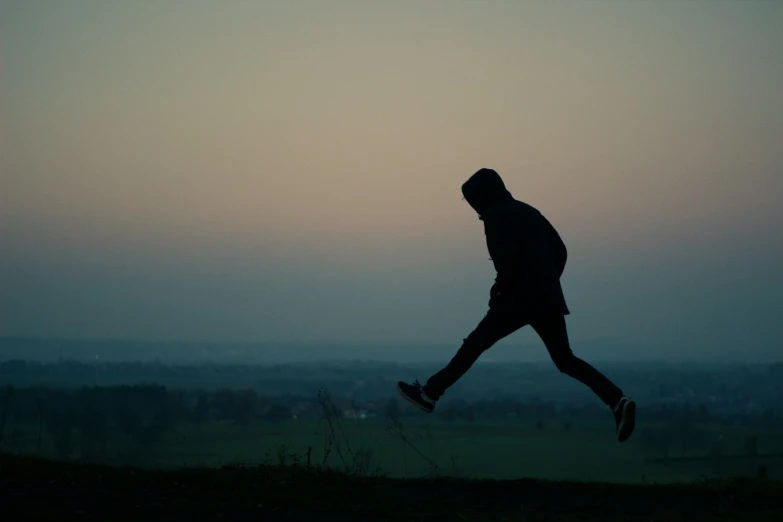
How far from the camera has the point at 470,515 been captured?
570 cm

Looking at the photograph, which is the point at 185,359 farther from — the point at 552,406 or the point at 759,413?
the point at 759,413

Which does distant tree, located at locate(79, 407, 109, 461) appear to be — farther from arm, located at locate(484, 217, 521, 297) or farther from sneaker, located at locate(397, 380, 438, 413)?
arm, located at locate(484, 217, 521, 297)

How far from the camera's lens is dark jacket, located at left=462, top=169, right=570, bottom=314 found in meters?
6.53

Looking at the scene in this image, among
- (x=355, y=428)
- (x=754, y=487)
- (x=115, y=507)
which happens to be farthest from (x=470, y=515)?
(x=355, y=428)

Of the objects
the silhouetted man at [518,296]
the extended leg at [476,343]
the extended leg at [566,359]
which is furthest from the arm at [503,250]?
the extended leg at [566,359]

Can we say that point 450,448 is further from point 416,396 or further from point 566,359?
point 566,359

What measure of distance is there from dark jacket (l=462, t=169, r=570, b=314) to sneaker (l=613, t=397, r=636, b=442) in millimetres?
850

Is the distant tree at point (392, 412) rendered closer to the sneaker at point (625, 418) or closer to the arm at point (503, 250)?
the arm at point (503, 250)

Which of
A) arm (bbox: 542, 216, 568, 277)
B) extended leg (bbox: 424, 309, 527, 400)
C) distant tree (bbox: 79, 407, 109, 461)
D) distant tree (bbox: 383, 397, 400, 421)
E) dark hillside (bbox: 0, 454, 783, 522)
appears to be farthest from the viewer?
distant tree (bbox: 79, 407, 109, 461)

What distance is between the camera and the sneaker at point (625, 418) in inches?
255

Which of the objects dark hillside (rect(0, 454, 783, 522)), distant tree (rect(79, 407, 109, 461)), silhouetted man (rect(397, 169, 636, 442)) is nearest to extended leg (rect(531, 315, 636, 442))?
silhouetted man (rect(397, 169, 636, 442))

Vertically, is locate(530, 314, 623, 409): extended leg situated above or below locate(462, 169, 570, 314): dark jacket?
below

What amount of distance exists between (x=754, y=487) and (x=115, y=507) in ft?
16.7

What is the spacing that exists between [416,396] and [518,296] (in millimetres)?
1213
